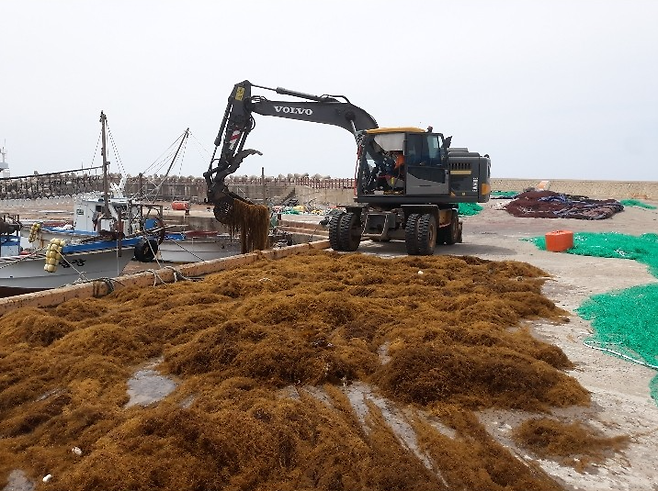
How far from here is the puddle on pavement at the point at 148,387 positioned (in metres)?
4.37

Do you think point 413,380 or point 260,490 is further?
point 413,380

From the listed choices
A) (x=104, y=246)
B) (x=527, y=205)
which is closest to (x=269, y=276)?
(x=104, y=246)

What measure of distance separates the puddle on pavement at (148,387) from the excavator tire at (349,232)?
294 inches

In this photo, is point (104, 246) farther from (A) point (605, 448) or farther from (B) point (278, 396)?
(A) point (605, 448)

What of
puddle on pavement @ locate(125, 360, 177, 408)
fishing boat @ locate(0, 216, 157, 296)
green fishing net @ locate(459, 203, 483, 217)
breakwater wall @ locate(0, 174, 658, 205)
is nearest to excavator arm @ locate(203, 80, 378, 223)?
fishing boat @ locate(0, 216, 157, 296)

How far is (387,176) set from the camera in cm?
1228

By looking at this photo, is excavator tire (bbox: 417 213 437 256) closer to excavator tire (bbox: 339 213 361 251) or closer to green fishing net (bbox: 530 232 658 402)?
excavator tire (bbox: 339 213 361 251)

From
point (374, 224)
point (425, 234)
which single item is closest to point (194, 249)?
point (374, 224)

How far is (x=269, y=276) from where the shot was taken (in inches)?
327

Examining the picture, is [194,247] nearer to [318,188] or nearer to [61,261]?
[61,261]

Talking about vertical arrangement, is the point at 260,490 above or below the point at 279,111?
below

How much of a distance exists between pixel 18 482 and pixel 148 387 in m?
1.41

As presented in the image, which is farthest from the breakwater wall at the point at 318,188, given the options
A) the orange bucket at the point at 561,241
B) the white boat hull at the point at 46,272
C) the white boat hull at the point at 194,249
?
the orange bucket at the point at 561,241

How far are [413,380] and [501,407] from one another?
0.70 meters
